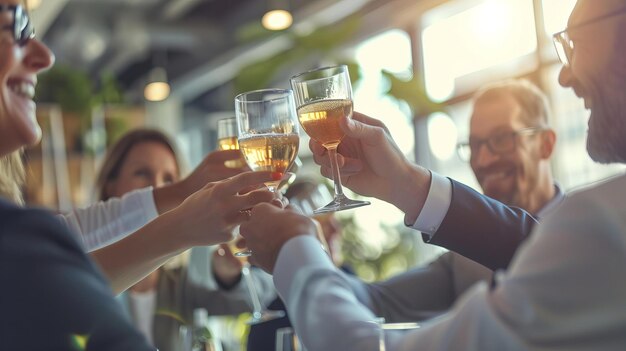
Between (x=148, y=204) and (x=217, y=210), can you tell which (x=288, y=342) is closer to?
(x=217, y=210)

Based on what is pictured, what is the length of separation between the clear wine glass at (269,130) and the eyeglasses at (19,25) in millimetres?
426

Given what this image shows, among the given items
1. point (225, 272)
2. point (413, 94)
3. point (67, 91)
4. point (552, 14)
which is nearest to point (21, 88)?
point (225, 272)

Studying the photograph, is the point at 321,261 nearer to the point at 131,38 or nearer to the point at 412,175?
the point at 412,175

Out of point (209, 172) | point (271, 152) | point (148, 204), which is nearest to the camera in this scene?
point (271, 152)

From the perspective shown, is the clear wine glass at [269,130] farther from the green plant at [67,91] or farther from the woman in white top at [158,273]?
the green plant at [67,91]

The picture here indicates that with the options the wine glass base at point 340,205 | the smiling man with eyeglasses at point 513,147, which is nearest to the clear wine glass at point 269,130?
the wine glass base at point 340,205

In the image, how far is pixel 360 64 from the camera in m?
6.69

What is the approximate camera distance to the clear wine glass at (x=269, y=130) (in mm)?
1515

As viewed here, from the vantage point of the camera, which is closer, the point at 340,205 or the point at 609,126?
the point at 609,126

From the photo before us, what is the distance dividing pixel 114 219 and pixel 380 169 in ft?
3.00

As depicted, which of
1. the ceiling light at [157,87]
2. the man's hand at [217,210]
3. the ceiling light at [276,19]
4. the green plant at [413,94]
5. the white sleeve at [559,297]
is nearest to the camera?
the white sleeve at [559,297]

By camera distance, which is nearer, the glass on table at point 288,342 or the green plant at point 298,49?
the glass on table at point 288,342

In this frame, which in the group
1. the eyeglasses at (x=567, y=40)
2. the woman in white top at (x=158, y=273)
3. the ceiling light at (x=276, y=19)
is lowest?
the woman in white top at (x=158, y=273)

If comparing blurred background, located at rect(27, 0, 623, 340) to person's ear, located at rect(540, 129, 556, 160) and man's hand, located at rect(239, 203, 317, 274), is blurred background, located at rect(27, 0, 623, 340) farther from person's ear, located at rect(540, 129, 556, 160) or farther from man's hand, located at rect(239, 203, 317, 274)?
man's hand, located at rect(239, 203, 317, 274)
